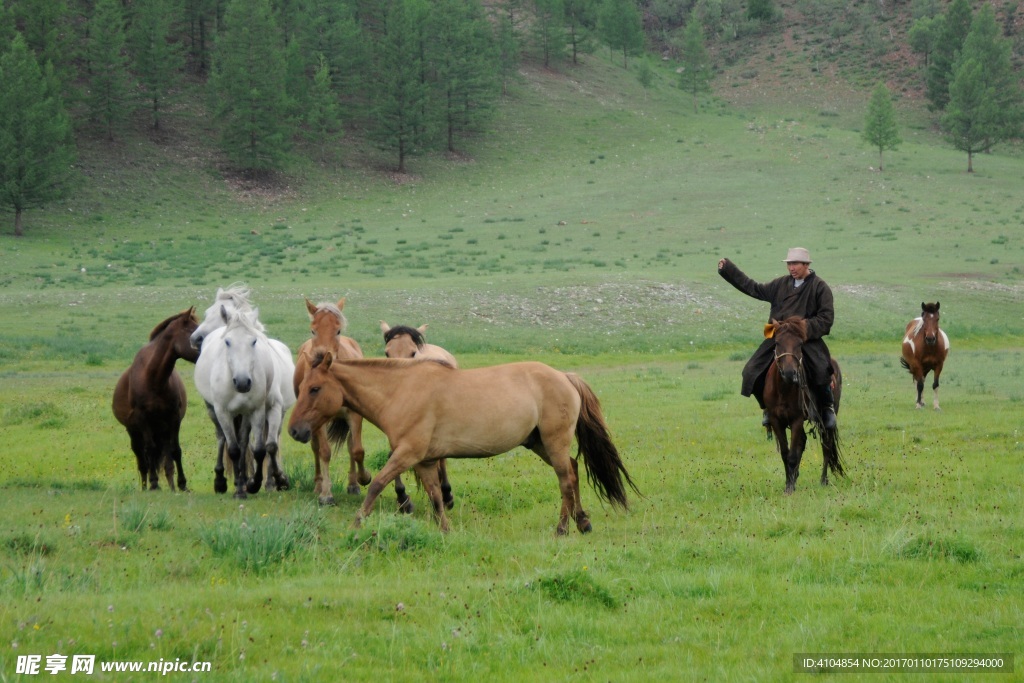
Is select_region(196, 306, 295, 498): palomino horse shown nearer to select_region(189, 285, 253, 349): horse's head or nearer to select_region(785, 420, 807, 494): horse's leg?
select_region(189, 285, 253, 349): horse's head

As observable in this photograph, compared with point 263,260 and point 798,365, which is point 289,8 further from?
point 798,365

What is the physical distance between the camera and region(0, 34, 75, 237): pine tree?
5216 centimetres

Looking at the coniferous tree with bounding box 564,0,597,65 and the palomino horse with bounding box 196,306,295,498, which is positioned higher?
the coniferous tree with bounding box 564,0,597,65

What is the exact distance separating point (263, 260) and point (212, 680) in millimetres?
44092

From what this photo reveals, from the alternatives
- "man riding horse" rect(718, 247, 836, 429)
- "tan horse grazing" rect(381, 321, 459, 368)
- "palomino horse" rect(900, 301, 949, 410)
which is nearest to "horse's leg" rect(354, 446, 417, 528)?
"tan horse grazing" rect(381, 321, 459, 368)

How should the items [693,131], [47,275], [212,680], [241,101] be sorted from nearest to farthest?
[212,680] → [47,275] → [241,101] → [693,131]

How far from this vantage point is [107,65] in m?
62.8

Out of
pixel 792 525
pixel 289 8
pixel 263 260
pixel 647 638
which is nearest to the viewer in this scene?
pixel 647 638

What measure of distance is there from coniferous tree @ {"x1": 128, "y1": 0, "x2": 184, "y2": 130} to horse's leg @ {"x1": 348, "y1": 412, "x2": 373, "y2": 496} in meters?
61.1

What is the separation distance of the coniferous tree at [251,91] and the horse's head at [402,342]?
55.7m

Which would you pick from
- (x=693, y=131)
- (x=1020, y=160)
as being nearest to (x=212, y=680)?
(x=693, y=131)

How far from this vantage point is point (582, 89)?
92.8 metres

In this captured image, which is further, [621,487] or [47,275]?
[47,275]

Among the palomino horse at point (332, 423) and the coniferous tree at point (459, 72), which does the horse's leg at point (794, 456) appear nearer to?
the palomino horse at point (332, 423)
